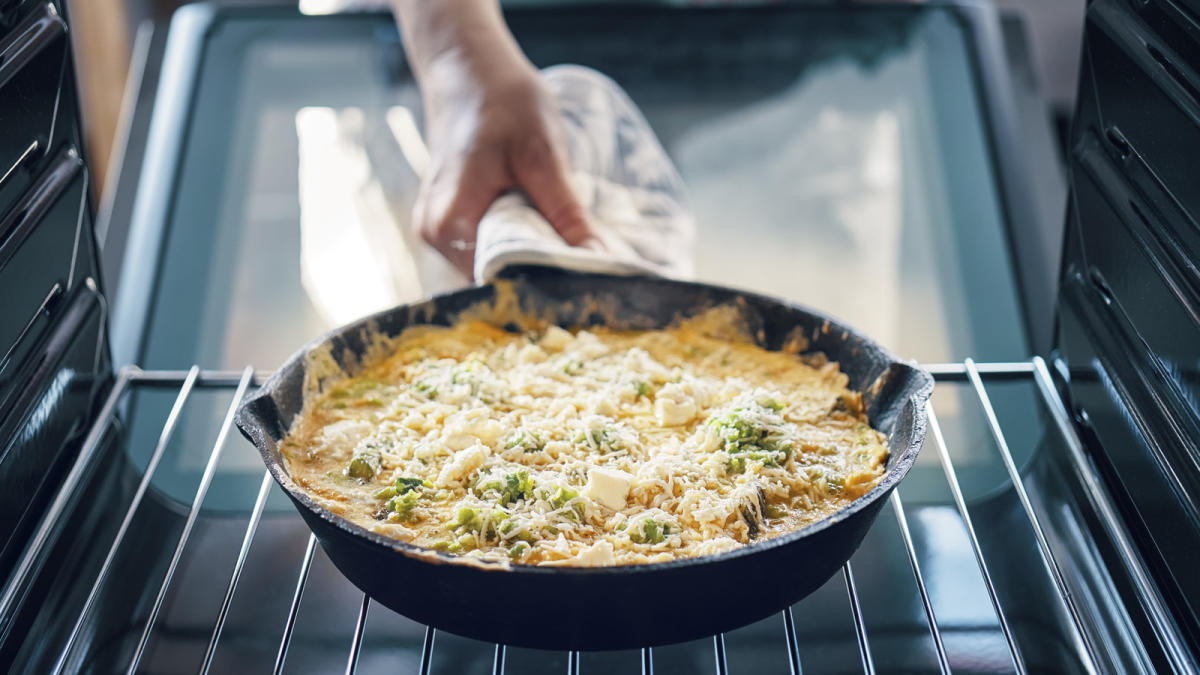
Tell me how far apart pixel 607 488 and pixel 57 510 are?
562 mm

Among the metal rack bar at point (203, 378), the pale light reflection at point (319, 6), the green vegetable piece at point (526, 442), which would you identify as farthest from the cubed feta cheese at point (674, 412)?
the pale light reflection at point (319, 6)

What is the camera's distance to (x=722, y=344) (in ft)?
4.56

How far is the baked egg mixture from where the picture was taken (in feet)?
3.26

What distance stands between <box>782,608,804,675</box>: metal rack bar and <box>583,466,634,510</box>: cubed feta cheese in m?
0.19

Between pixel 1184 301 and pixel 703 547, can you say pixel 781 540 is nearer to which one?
pixel 703 547

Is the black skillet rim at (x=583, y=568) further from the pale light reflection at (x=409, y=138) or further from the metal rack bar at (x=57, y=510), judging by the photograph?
the pale light reflection at (x=409, y=138)

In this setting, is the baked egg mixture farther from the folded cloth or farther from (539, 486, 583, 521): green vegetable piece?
the folded cloth

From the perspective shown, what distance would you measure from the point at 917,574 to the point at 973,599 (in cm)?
12

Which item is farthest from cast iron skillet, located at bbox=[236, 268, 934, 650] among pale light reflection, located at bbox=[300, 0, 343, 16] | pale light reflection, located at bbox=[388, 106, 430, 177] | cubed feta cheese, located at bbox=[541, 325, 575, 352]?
pale light reflection, located at bbox=[300, 0, 343, 16]

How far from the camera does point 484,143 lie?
159cm

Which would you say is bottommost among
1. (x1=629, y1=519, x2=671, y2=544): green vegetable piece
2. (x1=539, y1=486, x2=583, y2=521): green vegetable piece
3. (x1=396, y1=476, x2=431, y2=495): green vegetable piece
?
(x1=396, y1=476, x2=431, y2=495): green vegetable piece

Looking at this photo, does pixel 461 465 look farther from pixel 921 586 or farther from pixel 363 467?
pixel 921 586

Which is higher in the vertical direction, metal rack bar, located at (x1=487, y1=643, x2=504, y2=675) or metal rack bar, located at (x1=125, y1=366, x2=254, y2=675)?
metal rack bar, located at (x1=125, y1=366, x2=254, y2=675)

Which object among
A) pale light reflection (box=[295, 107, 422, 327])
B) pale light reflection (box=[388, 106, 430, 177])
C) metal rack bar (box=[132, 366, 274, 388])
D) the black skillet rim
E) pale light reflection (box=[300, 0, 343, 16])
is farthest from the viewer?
pale light reflection (box=[300, 0, 343, 16])
